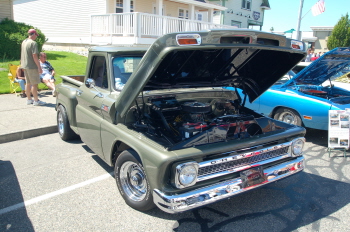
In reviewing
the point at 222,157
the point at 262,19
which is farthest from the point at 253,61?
the point at 262,19

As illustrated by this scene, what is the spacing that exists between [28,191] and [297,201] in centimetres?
344

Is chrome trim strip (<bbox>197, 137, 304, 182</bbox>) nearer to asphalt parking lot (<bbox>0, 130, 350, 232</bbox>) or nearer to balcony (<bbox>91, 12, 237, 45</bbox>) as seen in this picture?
asphalt parking lot (<bbox>0, 130, 350, 232</bbox>)

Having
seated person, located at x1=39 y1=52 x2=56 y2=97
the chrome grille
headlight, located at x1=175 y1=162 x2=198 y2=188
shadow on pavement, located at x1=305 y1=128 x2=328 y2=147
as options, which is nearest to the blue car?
shadow on pavement, located at x1=305 y1=128 x2=328 y2=147

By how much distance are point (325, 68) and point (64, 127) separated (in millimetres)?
5304

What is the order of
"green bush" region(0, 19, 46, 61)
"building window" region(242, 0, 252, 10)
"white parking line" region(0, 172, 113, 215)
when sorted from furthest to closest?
1. "building window" region(242, 0, 252, 10)
2. "green bush" region(0, 19, 46, 61)
3. "white parking line" region(0, 172, 113, 215)

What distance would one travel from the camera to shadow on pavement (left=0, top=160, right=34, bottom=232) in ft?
10.3

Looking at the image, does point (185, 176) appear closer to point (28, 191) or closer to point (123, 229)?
point (123, 229)

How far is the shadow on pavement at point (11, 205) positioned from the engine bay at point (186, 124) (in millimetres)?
1556

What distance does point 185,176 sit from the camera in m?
2.86

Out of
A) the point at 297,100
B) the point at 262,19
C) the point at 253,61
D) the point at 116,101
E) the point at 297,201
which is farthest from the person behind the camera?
the point at 262,19

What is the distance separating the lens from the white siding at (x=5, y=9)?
16672 mm

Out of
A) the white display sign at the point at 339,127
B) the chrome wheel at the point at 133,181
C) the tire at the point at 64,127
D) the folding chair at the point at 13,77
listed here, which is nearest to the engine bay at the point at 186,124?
the chrome wheel at the point at 133,181

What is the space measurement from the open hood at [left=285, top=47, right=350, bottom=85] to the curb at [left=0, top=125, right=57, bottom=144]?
5.15m

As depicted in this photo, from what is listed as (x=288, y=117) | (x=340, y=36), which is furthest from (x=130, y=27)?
(x=340, y=36)
